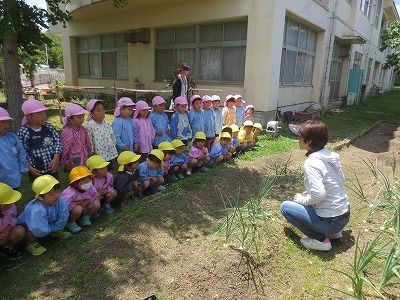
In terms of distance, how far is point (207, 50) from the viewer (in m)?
10.1

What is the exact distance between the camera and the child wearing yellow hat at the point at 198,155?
5105 mm

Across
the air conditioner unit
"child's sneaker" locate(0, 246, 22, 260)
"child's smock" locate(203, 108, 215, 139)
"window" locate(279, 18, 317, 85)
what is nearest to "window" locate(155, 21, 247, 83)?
the air conditioner unit

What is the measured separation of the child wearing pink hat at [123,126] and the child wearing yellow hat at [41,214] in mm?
1629

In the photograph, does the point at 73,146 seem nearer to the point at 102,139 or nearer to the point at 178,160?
the point at 102,139

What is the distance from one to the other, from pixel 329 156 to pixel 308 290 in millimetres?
1223

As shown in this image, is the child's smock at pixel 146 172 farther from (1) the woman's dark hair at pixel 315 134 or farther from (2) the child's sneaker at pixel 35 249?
(1) the woman's dark hair at pixel 315 134

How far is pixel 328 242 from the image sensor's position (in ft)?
Result: 9.70

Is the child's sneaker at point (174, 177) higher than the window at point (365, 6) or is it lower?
lower

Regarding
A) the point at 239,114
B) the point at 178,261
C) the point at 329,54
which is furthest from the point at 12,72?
the point at 329,54

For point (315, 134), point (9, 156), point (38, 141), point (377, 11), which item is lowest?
point (9, 156)

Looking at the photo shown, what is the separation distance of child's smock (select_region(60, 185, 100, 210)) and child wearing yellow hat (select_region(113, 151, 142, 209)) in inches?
15.2

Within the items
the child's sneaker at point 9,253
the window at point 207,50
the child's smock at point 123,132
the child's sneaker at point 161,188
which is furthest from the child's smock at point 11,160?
the window at point 207,50

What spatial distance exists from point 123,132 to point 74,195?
1465 mm

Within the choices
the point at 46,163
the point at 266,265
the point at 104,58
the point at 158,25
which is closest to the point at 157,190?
the point at 46,163
